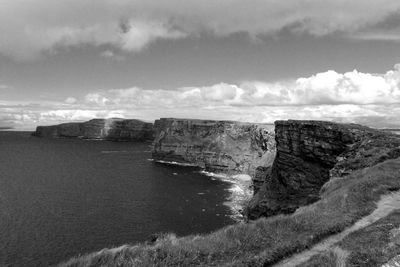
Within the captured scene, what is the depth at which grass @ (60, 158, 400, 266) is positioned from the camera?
1240cm

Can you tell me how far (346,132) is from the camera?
203 feet

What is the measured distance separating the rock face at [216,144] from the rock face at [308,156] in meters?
57.4

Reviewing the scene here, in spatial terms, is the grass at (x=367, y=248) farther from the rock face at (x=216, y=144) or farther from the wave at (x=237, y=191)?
the rock face at (x=216, y=144)

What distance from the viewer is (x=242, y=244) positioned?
1470cm

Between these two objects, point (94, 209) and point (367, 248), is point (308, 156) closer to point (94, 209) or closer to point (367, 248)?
point (94, 209)

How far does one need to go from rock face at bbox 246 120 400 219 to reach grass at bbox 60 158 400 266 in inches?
1330

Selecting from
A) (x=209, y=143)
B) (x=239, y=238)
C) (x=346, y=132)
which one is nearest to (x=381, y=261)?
(x=239, y=238)

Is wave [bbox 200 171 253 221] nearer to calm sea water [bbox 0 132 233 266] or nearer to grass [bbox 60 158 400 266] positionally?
calm sea water [bbox 0 132 233 266]

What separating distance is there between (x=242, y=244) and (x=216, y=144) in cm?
14808

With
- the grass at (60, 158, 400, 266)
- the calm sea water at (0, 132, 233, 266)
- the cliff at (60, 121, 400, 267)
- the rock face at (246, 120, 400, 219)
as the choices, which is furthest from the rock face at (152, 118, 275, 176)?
the grass at (60, 158, 400, 266)

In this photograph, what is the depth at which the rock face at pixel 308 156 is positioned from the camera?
54.1 meters


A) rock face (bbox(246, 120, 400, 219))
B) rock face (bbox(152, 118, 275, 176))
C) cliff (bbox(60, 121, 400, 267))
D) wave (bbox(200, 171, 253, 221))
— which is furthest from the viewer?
rock face (bbox(152, 118, 275, 176))

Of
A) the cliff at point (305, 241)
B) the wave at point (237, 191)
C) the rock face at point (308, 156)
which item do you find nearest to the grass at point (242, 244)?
the cliff at point (305, 241)

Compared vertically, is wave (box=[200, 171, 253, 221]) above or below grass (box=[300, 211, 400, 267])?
below
